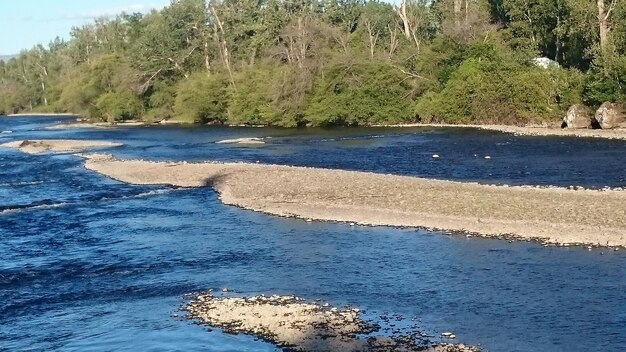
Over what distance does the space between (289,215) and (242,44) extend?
269 feet

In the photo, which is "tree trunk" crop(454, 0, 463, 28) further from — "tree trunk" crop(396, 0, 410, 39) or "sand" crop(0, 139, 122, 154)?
"sand" crop(0, 139, 122, 154)

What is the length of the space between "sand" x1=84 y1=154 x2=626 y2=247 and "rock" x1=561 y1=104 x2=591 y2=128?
3171 cm

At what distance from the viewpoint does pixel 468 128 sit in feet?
242

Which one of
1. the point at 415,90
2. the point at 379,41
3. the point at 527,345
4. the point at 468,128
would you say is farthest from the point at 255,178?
the point at 379,41

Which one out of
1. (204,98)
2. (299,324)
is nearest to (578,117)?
(204,98)

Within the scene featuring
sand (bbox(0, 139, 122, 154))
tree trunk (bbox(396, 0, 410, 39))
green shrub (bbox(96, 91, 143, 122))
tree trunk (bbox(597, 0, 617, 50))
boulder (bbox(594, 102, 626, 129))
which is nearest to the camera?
boulder (bbox(594, 102, 626, 129))

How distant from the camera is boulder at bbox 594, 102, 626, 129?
63.0 metres

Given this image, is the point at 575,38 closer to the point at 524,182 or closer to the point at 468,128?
the point at 468,128

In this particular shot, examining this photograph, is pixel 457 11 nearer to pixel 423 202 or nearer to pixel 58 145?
pixel 58 145

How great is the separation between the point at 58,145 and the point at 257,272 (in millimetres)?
58163

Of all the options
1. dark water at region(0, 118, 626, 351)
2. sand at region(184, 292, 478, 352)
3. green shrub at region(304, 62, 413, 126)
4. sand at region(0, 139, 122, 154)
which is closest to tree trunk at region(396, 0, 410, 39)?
green shrub at region(304, 62, 413, 126)

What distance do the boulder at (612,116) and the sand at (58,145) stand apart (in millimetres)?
46787

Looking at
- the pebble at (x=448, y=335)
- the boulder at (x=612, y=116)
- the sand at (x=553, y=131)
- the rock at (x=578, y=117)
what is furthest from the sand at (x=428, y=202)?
the rock at (x=578, y=117)

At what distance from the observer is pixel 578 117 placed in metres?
66.8
